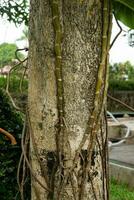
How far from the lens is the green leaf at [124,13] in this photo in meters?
1.94

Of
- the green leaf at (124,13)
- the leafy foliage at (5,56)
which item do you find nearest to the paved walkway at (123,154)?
the leafy foliage at (5,56)

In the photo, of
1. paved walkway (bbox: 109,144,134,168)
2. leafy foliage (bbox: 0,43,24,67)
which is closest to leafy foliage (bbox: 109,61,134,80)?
leafy foliage (bbox: 0,43,24,67)

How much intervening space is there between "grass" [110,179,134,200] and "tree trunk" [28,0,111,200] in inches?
122

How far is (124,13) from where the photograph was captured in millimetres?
1964

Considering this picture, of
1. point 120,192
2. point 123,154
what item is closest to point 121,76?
point 123,154

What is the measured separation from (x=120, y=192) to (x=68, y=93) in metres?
3.48

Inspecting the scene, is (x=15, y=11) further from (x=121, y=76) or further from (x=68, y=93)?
(x=121, y=76)

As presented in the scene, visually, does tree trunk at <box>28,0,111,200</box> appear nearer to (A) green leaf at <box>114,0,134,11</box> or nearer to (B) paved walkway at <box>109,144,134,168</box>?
(A) green leaf at <box>114,0,134,11</box>

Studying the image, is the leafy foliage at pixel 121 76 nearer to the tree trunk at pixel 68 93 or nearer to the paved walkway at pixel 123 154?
the paved walkway at pixel 123 154

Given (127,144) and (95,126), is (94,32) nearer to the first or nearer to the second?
(95,126)

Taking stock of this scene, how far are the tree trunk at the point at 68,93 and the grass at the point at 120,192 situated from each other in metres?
3.09

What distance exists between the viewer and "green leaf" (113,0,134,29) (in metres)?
1.94

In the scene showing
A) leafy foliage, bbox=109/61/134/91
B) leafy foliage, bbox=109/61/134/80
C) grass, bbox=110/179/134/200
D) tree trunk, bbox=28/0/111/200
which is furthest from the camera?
leafy foliage, bbox=109/61/134/80

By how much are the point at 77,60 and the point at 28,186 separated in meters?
0.90
